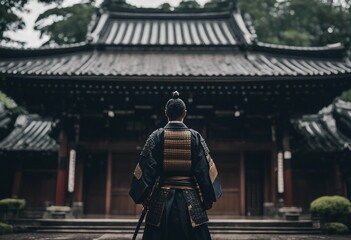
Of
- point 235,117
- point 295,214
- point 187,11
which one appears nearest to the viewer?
point 295,214

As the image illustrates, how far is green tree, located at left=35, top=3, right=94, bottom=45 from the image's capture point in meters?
24.6

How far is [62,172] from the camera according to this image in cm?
1107

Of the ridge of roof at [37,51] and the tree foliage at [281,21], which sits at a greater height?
the tree foliage at [281,21]

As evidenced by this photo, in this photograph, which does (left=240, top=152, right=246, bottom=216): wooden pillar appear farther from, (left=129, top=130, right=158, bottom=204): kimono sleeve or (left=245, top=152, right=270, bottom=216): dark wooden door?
(left=129, top=130, right=158, bottom=204): kimono sleeve

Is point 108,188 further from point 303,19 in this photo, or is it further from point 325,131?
point 303,19

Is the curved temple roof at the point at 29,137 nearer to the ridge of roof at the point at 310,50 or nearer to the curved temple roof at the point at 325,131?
Answer: the ridge of roof at the point at 310,50

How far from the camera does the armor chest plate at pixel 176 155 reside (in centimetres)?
421

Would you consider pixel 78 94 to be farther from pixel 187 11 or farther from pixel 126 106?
pixel 187 11

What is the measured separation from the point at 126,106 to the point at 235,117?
343cm

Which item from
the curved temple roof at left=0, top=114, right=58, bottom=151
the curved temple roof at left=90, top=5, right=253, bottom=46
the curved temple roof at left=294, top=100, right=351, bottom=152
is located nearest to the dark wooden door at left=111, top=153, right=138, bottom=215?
the curved temple roof at left=0, top=114, right=58, bottom=151

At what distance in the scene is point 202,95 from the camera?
37.3ft

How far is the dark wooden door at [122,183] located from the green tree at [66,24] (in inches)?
601

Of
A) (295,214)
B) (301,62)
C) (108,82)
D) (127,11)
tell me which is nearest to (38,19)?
(127,11)

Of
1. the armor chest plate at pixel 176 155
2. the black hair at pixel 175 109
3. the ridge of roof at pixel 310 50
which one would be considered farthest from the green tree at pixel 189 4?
the armor chest plate at pixel 176 155
